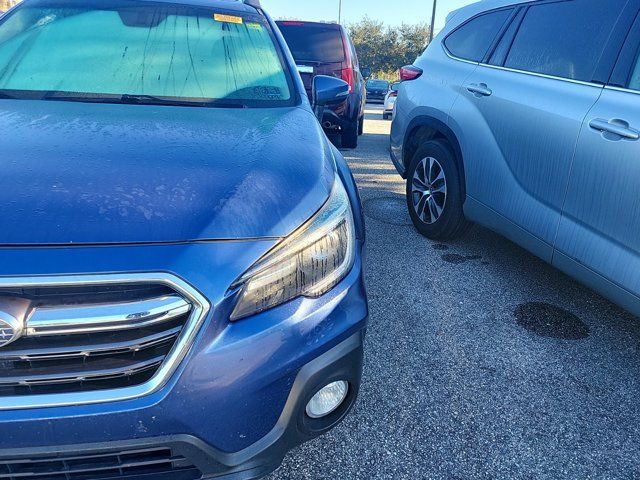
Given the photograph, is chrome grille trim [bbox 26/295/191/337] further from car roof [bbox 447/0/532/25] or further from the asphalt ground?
car roof [bbox 447/0/532/25]

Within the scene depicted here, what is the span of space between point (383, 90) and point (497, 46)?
2556cm

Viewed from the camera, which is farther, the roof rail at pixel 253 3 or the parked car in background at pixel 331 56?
the parked car in background at pixel 331 56

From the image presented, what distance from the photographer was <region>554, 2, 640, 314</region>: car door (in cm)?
203

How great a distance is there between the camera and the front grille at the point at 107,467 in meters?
1.16

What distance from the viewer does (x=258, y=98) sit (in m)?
2.31

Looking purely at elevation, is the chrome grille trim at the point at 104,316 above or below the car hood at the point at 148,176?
below

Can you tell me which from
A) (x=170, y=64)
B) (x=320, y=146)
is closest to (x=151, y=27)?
(x=170, y=64)

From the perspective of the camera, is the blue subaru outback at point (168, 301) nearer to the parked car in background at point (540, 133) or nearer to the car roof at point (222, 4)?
the parked car in background at point (540, 133)

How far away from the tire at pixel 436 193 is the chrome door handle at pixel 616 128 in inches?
47.8

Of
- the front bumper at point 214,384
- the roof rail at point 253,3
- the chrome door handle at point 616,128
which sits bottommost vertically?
the front bumper at point 214,384

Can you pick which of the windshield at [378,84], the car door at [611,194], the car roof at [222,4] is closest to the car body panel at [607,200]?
the car door at [611,194]

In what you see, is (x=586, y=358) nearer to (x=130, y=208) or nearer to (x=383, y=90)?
(x=130, y=208)

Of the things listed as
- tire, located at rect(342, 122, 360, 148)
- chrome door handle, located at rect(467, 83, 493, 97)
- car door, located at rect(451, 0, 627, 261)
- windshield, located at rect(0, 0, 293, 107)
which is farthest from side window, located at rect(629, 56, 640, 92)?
tire, located at rect(342, 122, 360, 148)

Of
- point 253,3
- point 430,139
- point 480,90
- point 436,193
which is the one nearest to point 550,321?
point 436,193
